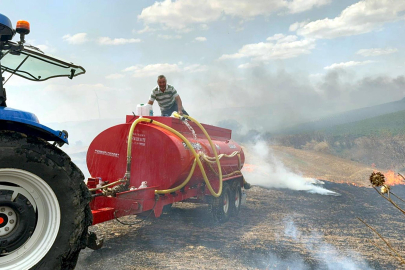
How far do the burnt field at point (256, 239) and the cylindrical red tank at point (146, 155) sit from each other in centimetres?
103

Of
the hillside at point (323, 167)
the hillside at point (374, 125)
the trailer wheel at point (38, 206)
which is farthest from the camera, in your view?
the hillside at point (374, 125)

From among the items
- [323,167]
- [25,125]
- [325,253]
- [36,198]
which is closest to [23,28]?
[25,125]

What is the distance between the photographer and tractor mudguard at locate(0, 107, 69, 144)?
8.80 ft

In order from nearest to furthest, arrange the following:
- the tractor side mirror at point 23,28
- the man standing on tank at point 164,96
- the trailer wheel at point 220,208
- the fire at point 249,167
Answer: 1. the tractor side mirror at point 23,28
2. the trailer wheel at point 220,208
3. the man standing on tank at point 164,96
4. the fire at point 249,167

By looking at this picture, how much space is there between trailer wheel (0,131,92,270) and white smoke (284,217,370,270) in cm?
341

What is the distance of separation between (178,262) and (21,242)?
93.9 inches

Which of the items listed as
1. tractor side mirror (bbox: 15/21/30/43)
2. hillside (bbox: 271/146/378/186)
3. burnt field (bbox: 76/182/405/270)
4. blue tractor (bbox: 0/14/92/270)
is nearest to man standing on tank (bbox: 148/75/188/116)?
burnt field (bbox: 76/182/405/270)

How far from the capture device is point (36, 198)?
2699 millimetres

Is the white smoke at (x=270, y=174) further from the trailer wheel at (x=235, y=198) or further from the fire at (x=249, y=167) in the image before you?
the trailer wheel at (x=235, y=198)

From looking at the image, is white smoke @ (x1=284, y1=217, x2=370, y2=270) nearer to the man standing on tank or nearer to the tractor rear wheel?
the tractor rear wheel

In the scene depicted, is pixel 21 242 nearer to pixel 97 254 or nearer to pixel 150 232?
pixel 97 254

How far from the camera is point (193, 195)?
671 centimetres

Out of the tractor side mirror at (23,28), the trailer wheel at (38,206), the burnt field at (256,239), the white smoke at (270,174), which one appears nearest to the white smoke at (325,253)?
the burnt field at (256,239)

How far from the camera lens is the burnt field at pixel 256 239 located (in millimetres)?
4500
